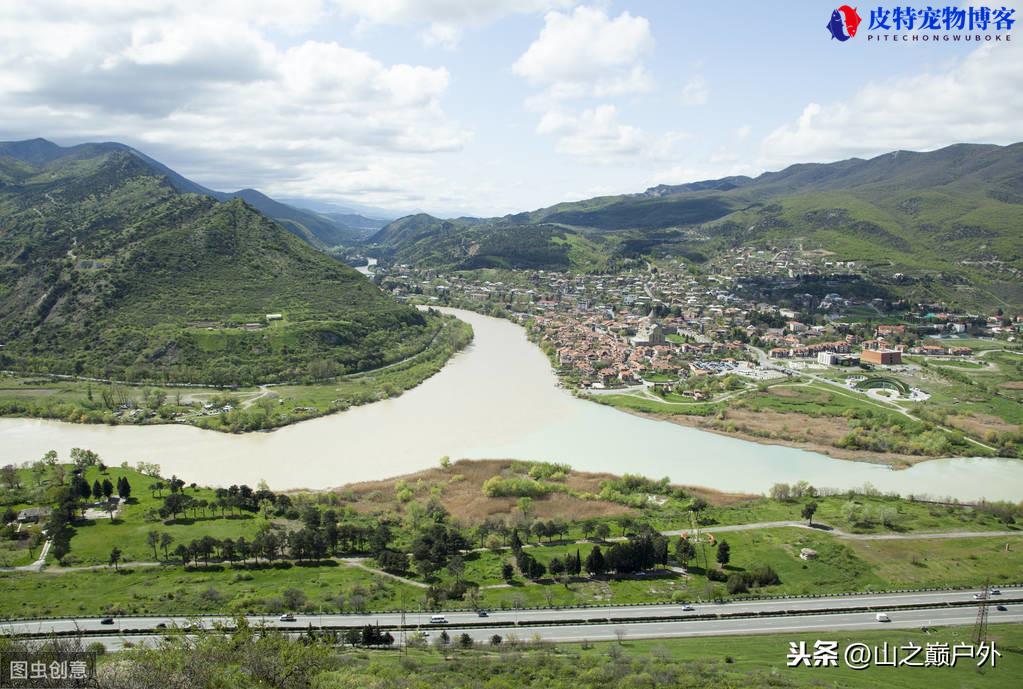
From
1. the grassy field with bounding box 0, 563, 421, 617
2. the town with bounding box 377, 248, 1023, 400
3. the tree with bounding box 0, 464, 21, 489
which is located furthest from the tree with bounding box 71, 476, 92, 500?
the town with bounding box 377, 248, 1023, 400

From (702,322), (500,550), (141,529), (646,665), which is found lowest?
(500,550)

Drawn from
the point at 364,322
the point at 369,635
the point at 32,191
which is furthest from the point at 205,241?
the point at 369,635

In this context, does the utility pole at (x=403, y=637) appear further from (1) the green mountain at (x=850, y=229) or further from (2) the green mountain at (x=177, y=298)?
(1) the green mountain at (x=850, y=229)

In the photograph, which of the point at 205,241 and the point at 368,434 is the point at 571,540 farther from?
the point at 205,241

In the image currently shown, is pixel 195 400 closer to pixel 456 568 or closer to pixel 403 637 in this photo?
pixel 456 568

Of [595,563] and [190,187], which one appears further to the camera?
[190,187]

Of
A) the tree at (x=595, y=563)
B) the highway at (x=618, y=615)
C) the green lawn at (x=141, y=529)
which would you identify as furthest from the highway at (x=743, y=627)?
the green lawn at (x=141, y=529)

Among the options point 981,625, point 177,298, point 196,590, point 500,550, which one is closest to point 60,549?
point 196,590

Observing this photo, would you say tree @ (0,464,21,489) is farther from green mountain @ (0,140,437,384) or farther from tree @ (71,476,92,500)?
green mountain @ (0,140,437,384)
